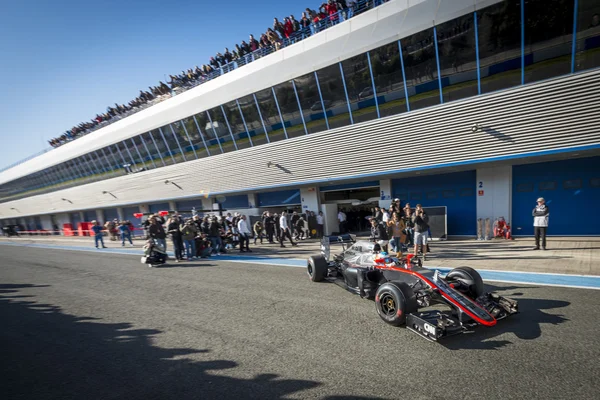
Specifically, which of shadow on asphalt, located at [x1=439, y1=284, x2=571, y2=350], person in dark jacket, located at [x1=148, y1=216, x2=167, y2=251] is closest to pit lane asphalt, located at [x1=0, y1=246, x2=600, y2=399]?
shadow on asphalt, located at [x1=439, y1=284, x2=571, y2=350]

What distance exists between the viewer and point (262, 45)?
1581 centimetres

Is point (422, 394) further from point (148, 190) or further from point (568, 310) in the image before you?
point (148, 190)

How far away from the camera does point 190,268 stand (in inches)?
408

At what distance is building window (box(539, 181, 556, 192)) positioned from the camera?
35.2 ft

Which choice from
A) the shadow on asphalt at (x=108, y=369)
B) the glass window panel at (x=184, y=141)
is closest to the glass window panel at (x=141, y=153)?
the glass window panel at (x=184, y=141)

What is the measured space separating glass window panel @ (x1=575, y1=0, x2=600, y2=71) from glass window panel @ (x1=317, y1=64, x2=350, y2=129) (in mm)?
7508

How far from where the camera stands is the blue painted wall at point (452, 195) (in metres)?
12.4

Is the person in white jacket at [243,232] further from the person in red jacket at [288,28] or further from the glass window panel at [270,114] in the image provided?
the person in red jacket at [288,28]

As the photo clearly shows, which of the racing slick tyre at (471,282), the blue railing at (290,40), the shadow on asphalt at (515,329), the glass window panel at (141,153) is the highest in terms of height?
the blue railing at (290,40)

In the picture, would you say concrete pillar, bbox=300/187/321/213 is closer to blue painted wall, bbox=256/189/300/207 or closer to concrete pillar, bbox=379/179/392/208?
blue painted wall, bbox=256/189/300/207

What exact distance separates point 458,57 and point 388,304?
9438 mm

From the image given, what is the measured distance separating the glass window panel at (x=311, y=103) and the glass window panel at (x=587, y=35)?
8736mm

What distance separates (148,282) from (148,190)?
677 inches

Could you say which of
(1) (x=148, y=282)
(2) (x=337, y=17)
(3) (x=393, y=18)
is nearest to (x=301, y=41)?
(2) (x=337, y=17)
